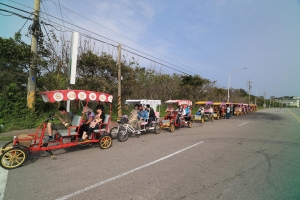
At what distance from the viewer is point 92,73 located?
15094mm

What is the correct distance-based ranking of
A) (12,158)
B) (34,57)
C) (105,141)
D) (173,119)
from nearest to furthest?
(12,158) < (105,141) < (34,57) < (173,119)

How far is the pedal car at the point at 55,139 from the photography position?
4.66 metres

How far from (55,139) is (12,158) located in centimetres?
151

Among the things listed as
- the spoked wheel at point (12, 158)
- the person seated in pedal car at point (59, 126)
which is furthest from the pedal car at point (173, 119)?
the spoked wheel at point (12, 158)

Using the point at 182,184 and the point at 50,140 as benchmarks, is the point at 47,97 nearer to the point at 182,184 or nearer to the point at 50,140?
the point at 50,140

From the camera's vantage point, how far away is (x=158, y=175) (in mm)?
4234

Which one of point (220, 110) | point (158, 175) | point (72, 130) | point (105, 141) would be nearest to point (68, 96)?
point (72, 130)

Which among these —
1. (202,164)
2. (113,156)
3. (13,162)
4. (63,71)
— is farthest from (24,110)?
(202,164)

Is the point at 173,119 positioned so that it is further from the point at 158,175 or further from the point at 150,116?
the point at 158,175

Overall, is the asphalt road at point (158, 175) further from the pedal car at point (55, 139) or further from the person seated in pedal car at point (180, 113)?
the person seated in pedal car at point (180, 113)

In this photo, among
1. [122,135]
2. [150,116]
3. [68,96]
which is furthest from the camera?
[150,116]

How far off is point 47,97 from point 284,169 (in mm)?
7445

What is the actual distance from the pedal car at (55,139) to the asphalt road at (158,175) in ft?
1.05

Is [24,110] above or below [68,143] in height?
above
